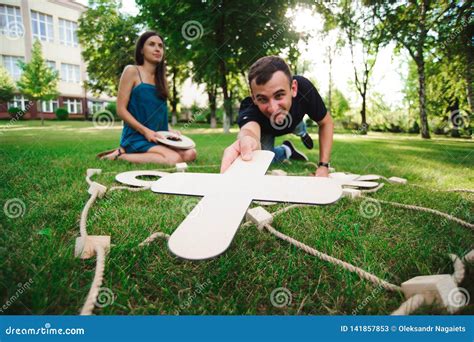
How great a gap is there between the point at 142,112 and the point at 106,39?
1926cm

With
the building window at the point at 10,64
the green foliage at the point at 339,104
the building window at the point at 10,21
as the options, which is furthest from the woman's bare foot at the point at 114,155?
the green foliage at the point at 339,104

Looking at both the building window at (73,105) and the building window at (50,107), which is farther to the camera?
the building window at (73,105)

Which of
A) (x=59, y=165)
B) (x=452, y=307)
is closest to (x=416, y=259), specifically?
(x=452, y=307)

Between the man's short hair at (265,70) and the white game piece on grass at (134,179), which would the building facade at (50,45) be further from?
the man's short hair at (265,70)

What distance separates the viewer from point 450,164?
3.89 metres

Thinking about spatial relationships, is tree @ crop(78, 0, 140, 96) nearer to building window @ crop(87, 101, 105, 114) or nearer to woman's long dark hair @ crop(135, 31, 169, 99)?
building window @ crop(87, 101, 105, 114)

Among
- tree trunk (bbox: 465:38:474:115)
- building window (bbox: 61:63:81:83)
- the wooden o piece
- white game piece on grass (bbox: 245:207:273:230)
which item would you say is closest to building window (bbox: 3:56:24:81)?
the wooden o piece

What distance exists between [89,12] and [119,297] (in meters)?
24.8

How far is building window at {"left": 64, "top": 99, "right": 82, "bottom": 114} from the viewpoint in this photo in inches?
1114

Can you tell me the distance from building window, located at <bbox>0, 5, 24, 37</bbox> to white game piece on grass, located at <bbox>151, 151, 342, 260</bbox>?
6.77 ft

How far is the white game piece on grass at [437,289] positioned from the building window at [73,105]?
3280 centimetres

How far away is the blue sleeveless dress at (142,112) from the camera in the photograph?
410 centimetres

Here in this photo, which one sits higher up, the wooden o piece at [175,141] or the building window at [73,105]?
the building window at [73,105]

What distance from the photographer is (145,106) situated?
4.27m
